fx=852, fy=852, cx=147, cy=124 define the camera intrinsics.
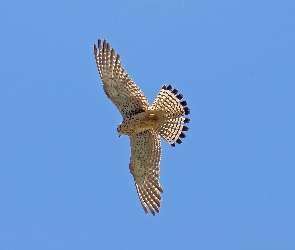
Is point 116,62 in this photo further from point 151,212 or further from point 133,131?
point 151,212

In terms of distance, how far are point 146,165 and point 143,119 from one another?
146 cm

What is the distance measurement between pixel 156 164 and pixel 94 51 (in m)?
3.21

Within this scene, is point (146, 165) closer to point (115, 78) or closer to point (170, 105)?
point (170, 105)

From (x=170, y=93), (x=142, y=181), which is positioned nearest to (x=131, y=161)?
(x=142, y=181)

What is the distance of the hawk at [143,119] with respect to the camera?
778 inches

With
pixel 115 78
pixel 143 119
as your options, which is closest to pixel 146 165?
pixel 143 119

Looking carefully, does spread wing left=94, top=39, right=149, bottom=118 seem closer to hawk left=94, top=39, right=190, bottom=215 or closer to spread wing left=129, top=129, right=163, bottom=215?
hawk left=94, top=39, right=190, bottom=215

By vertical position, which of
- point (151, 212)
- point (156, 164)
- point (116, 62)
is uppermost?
point (116, 62)

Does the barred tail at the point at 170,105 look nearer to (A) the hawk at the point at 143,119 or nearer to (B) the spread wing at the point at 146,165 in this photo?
(A) the hawk at the point at 143,119

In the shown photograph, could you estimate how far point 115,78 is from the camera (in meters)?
19.7

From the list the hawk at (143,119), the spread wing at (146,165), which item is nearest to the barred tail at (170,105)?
the hawk at (143,119)

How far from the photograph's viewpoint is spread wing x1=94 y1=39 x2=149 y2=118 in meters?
19.7

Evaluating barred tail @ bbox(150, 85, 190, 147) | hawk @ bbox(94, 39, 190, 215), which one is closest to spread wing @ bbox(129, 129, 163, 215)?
hawk @ bbox(94, 39, 190, 215)

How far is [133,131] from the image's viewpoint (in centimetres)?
2009
